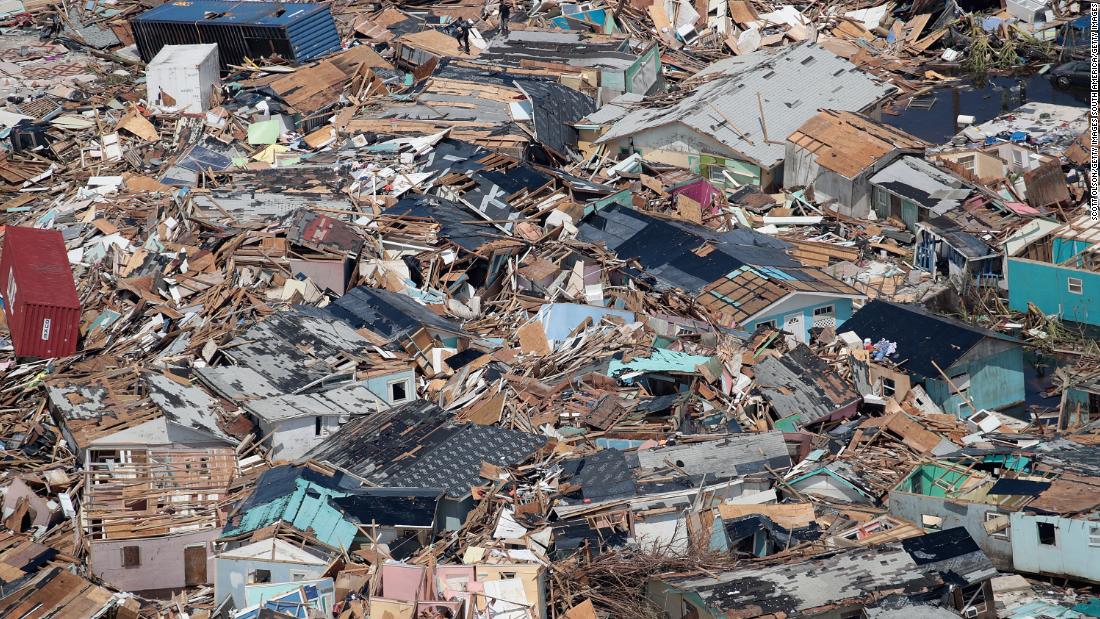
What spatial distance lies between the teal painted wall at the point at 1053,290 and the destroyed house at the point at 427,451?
12.8 m

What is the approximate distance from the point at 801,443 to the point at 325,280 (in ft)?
38.1

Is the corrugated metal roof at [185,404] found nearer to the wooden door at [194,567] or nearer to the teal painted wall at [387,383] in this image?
the wooden door at [194,567]

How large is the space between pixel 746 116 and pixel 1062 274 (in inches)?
462

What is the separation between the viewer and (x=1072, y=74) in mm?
49938

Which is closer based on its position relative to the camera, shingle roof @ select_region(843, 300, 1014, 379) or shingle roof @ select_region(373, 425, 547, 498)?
shingle roof @ select_region(373, 425, 547, 498)

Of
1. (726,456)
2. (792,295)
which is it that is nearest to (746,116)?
(792,295)

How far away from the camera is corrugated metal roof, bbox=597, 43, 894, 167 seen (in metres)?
43.2

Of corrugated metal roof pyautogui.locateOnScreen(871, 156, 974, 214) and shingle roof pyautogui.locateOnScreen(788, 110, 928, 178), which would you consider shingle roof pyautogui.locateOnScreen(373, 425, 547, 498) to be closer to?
corrugated metal roof pyautogui.locateOnScreen(871, 156, 974, 214)

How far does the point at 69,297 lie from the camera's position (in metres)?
34.8

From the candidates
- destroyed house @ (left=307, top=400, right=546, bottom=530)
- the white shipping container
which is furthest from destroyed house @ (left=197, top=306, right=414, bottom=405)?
the white shipping container

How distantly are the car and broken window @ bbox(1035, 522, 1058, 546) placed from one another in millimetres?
27799

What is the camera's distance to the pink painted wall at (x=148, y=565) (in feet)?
89.5

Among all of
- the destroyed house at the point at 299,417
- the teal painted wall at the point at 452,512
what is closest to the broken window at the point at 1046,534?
the teal painted wall at the point at 452,512

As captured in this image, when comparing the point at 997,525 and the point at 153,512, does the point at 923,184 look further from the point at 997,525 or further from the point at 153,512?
the point at 153,512
